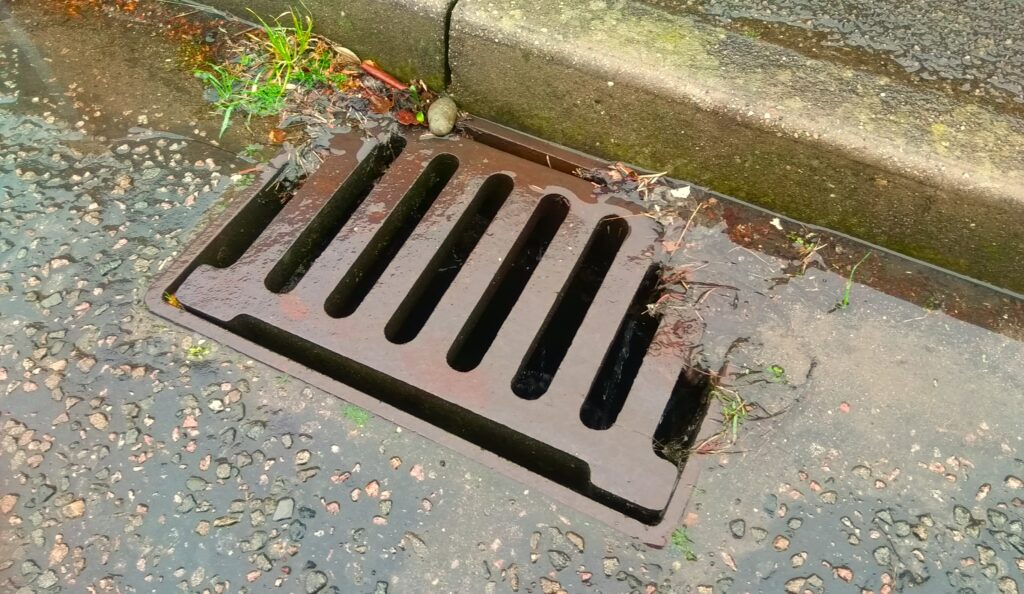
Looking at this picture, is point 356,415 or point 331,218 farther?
point 331,218

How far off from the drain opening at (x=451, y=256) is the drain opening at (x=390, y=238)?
0.34 feet

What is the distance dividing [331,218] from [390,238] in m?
0.16

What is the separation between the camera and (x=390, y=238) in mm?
1827

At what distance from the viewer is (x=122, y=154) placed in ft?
6.06

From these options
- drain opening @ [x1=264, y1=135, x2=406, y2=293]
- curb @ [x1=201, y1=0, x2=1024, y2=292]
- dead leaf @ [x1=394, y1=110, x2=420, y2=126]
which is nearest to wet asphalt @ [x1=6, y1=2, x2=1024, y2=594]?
curb @ [x1=201, y1=0, x2=1024, y2=292]

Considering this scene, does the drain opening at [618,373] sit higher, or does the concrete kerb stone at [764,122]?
the concrete kerb stone at [764,122]

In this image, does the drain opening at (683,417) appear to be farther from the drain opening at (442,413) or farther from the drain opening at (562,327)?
the drain opening at (562,327)

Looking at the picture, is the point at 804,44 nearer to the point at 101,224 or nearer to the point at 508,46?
the point at 508,46

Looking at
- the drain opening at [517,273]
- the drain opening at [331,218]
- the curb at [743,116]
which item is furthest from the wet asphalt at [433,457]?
the drain opening at [517,273]

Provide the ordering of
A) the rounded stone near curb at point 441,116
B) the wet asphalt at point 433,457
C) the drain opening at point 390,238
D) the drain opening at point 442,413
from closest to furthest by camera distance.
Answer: the wet asphalt at point 433,457, the drain opening at point 442,413, the drain opening at point 390,238, the rounded stone near curb at point 441,116

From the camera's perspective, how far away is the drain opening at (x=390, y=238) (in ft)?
5.57

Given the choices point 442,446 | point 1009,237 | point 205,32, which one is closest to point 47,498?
point 442,446

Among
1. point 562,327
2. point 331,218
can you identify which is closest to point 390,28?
point 331,218

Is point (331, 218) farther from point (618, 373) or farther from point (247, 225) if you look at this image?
point (618, 373)
